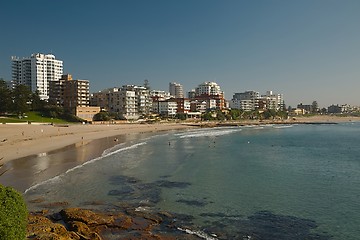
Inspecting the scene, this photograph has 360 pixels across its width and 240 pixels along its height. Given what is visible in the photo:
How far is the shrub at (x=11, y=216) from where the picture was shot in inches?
293

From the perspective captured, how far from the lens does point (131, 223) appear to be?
46.1 feet

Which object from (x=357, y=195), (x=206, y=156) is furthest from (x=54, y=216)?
(x=206, y=156)

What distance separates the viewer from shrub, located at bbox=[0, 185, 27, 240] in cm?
744

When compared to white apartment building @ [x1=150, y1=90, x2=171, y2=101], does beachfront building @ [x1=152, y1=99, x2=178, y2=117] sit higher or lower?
lower

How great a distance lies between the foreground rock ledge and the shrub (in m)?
2.79

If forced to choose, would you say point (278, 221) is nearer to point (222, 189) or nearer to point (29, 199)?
point (222, 189)

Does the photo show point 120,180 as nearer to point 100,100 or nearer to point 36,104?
point 36,104

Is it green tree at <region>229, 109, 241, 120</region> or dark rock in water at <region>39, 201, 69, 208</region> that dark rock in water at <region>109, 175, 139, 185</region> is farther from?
green tree at <region>229, 109, 241, 120</region>

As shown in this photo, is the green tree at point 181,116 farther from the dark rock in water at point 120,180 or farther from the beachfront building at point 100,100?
the dark rock in water at point 120,180

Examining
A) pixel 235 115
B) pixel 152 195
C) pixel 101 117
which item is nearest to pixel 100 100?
pixel 101 117

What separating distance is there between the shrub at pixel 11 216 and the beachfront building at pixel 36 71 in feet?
454

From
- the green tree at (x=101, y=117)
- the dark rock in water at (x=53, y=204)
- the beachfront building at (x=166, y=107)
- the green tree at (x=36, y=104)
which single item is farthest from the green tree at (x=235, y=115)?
the dark rock in water at (x=53, y=204)

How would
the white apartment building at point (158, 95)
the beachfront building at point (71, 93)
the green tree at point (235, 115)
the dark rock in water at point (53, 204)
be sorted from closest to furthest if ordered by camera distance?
the dark rock in water at point (53, 204), the beachfront building at point (71, 93), the white apartment building at point (158, 95), the green tree at point (235, 115)

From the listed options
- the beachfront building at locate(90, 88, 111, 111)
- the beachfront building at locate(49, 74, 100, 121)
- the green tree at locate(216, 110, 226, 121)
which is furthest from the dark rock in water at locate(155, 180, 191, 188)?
the green tree at locate(216, 110, 226, 121)
